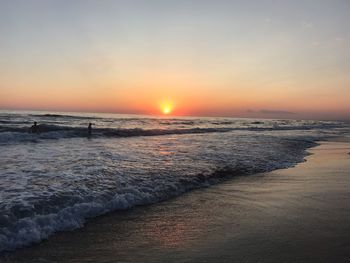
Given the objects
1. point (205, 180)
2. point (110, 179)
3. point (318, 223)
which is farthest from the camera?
point (205, 180)

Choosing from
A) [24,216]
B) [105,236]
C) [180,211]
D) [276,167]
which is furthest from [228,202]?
[276,167]

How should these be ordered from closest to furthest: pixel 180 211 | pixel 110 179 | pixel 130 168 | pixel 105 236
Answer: pixel 105 236 → pixel 180 211 → pixel 110 179 → pixel 130 168

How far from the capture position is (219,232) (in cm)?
612

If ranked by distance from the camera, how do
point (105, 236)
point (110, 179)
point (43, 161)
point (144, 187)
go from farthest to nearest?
point (43, 161)
point (110, 179)
point (144, 187)
point (105, 236)

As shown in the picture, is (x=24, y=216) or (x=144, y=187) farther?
(x=144, y=187)

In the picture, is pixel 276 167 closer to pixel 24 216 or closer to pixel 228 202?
pixel 228 202

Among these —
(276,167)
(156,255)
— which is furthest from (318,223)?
(276,167)

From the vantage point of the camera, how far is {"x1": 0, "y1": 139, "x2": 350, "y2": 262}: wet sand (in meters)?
5.08

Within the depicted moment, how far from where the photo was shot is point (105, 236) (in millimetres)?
5992

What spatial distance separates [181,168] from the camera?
12.9m

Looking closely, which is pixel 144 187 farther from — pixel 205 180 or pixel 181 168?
pixel 181 168

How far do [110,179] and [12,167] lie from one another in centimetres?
389

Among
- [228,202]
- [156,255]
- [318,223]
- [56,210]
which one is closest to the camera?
[156,255]

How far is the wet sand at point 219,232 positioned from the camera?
5.08 m
